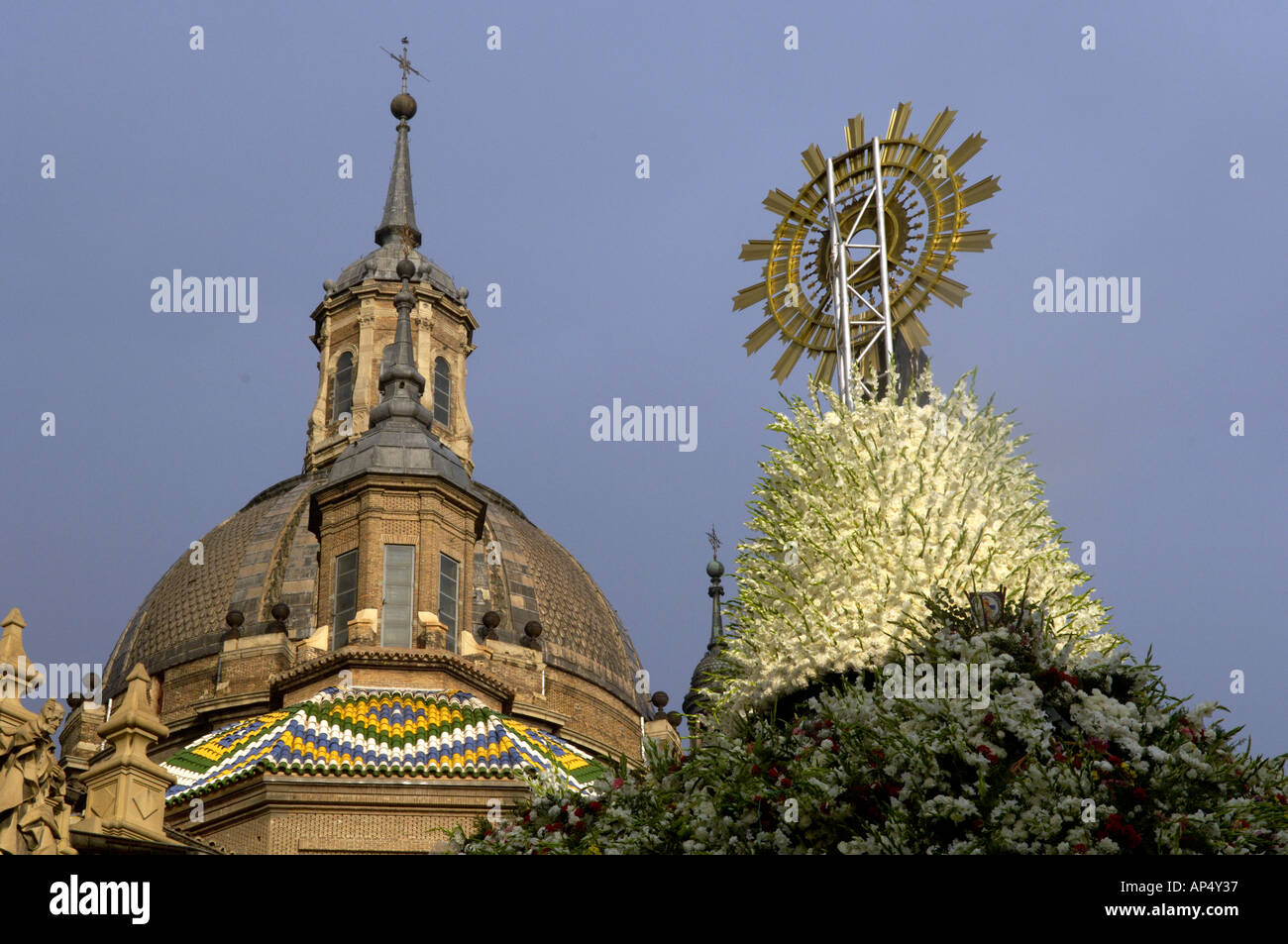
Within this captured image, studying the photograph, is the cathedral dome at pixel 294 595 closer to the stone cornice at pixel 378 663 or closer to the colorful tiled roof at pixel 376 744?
the stone cornice at pixel 378 663

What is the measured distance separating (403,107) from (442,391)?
37.1 ft

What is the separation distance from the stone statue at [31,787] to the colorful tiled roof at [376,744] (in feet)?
32.8

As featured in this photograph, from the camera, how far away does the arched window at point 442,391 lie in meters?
51.3

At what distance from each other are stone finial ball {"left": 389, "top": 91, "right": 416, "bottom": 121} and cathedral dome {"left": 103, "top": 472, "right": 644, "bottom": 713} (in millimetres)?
13810

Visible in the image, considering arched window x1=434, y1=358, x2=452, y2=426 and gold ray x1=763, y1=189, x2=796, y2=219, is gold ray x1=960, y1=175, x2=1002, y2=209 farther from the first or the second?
arched window x1=434, y1=358, x2=452, y2=426

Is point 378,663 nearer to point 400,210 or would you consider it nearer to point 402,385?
point 402,385

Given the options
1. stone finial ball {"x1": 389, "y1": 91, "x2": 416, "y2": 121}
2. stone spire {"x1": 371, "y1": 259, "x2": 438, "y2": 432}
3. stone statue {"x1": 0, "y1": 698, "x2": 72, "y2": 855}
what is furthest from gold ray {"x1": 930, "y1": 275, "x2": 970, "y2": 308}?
stone finial ball {"x1": 389, "y1": 91, "x2": 416, "y2": 121}

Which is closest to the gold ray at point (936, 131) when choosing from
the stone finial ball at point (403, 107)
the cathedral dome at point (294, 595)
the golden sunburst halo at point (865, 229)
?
the golden sunburst halo at point (865, 229)

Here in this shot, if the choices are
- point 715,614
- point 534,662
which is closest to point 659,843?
point 534,662

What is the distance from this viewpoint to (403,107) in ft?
188

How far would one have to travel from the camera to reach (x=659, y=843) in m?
11.8

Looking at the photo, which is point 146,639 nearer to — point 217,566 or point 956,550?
point 217,566

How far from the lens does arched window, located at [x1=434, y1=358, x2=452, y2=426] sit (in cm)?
5134
